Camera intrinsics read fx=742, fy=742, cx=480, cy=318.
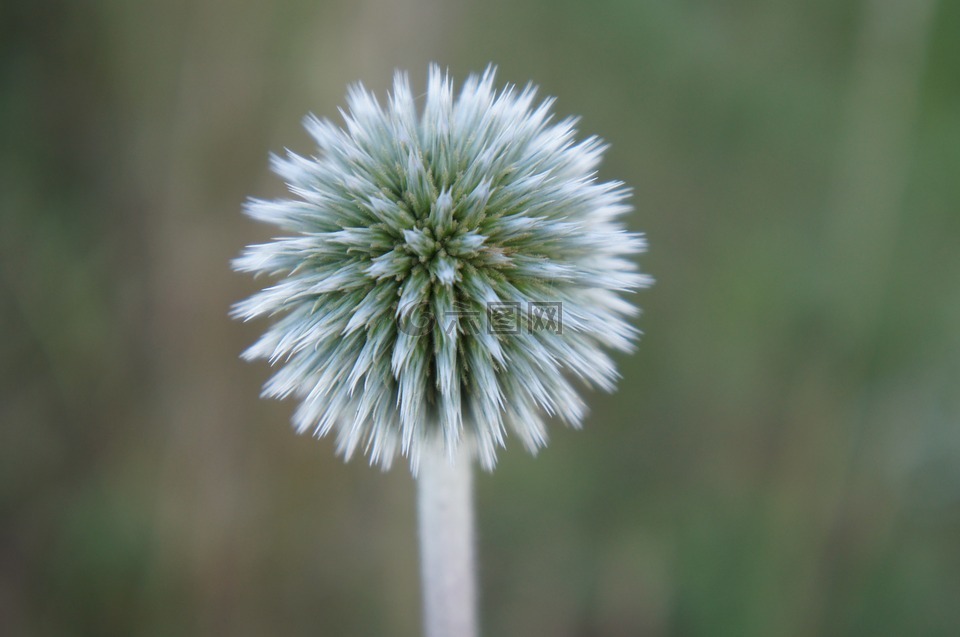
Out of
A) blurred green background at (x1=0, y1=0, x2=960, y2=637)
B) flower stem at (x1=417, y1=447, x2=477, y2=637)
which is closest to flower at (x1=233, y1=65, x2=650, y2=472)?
flower stem at (x1=417, y1=447, x2=477, y2=637)

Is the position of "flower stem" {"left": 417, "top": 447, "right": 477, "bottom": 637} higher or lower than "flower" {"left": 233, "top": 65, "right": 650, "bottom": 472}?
lower

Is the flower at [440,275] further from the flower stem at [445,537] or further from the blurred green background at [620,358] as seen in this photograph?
the blurred green background at [620,358]

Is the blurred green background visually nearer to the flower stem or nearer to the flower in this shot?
the flower stem

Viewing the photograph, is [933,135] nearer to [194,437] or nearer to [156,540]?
[194,437]

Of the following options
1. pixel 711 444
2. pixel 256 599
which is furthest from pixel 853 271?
pixel 256 599

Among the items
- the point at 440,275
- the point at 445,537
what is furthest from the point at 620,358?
the point at 440,275

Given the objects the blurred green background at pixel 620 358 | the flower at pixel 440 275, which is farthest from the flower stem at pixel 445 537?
the blurred green background at pixel 620 358
